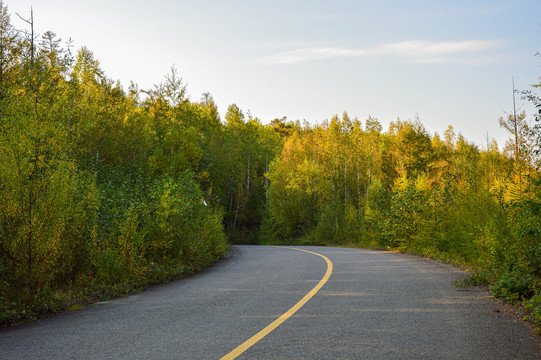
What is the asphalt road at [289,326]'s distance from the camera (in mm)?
4371

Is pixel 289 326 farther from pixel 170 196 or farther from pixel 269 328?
pixel 170 196

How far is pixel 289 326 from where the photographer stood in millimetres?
5426

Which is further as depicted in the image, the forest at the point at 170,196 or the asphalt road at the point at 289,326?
the forest at the point at 170,196

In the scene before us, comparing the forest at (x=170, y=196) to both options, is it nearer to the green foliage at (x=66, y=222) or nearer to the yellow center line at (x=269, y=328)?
the green foliage at (x=66, y=222)

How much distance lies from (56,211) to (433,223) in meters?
14.8

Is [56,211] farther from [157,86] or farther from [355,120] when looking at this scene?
[355,120]

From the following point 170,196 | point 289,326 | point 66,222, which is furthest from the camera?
point 170,196

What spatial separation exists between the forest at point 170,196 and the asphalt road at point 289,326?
0.76 meters

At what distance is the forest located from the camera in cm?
711

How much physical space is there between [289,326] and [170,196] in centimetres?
843

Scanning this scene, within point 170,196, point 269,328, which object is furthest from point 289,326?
point 170,196

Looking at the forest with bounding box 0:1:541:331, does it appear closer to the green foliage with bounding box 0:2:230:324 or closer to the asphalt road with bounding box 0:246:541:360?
the green foliage with bounding box 0:2:230:324

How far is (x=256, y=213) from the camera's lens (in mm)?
50625

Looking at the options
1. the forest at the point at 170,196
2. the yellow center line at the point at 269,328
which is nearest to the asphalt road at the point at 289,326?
the yellow center line at the point at 269,328
